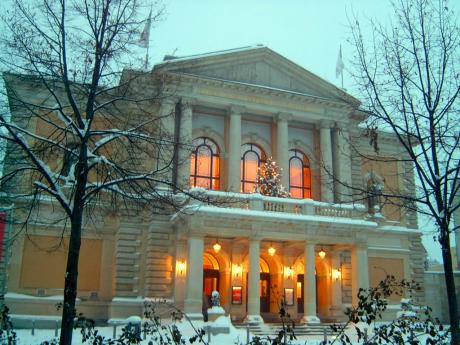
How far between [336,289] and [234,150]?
1031 centimetres

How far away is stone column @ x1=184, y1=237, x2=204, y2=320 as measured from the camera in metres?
24.5

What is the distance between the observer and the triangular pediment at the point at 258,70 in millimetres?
30953

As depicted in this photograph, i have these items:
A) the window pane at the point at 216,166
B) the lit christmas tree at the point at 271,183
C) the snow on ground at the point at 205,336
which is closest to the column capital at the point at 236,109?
the window pane at the point at 216,166

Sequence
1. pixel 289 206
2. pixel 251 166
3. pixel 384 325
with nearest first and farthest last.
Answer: pixel 384 325 → pixel 289 206 → pixel 251 166

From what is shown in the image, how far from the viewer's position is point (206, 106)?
3147 centimetres

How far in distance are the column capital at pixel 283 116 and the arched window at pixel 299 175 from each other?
2.62 meters

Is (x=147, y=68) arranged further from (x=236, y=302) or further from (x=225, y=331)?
(x=236, y=302)

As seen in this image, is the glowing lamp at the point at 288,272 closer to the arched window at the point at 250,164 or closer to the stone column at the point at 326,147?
the stone column at the point at 326,147

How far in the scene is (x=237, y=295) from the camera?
1135 inches

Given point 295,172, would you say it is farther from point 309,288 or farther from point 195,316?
point 195,316

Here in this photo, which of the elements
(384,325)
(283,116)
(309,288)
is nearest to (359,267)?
(309,288)

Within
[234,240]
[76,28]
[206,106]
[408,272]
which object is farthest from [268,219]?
[76,28]

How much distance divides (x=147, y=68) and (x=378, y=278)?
82.8 feet

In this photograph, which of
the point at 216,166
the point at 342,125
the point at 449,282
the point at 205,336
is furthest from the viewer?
the point at 342,125
